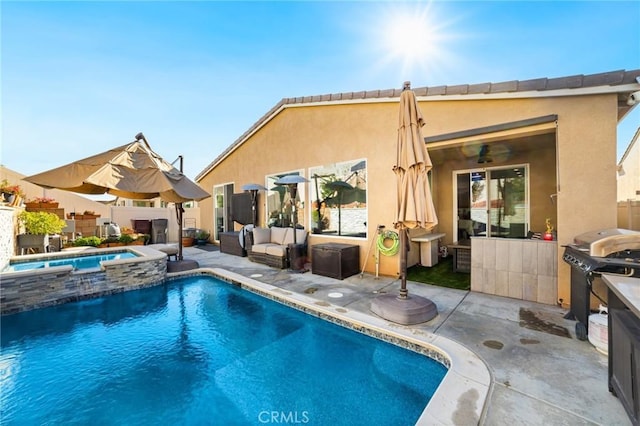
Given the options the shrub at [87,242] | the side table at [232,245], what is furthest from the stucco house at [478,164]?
the shrub at [87,242]

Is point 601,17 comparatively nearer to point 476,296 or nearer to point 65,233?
point 476,296

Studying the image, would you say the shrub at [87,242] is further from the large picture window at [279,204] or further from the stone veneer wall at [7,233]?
the large picture window at [279,204]

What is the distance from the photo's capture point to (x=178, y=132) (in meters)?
13.7

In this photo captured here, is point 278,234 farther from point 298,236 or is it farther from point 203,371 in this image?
point 203,371

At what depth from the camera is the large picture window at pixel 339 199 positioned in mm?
6898

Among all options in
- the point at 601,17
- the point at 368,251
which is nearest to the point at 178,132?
the point at 368,251

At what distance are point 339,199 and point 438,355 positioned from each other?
495 centimetres

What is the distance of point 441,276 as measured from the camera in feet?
20.3

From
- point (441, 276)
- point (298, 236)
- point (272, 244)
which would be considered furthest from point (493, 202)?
point (272, 244)

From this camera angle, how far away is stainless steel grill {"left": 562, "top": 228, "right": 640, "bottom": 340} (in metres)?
2.90

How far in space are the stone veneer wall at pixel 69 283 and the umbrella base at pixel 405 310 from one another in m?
5.42

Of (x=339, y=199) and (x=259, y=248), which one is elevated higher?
(x=339, y=199)

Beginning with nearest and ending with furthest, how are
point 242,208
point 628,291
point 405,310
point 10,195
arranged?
1. point 628,291
2. point 405,310
3. point 10,195
4. point 242,208

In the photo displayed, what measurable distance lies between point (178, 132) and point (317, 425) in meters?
15.2
